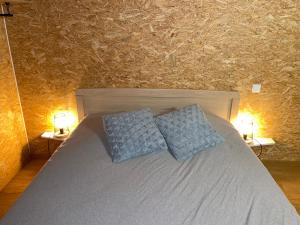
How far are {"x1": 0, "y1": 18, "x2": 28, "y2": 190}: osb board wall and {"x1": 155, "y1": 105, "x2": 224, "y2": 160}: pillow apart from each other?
1.56 metres

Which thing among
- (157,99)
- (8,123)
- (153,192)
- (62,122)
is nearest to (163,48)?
(157,99)

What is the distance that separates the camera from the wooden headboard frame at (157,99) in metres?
2.45

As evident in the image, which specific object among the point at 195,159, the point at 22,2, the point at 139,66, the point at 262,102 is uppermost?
the point at 22,2

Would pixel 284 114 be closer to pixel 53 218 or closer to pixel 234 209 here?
pixel 234 209

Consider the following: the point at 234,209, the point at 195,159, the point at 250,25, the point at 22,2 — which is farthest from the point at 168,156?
the point at 22,2

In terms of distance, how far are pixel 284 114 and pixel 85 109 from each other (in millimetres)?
2129

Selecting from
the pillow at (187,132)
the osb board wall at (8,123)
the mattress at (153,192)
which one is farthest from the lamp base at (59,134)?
the pillow at (187,132)

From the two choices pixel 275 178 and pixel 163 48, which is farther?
pixel 275 178

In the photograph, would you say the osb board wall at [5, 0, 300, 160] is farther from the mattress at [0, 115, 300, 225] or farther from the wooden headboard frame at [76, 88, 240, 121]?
the mattress at [0, 115, 300, 225]

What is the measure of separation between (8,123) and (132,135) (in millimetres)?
1451

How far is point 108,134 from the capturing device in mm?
1950

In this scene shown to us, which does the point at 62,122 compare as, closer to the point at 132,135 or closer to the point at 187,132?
the point at 132,135

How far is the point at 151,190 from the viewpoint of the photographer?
1.51 metres

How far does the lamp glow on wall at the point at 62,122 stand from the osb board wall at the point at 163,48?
11cm
